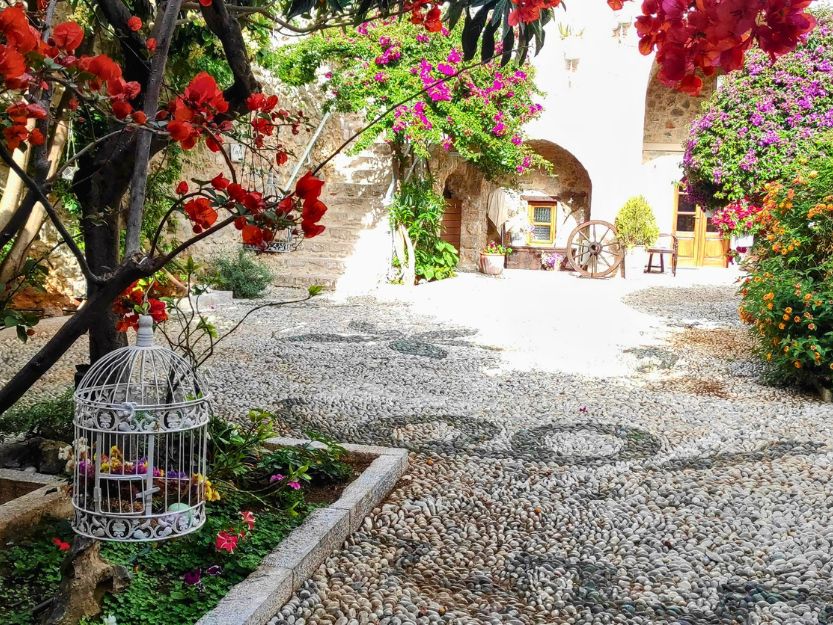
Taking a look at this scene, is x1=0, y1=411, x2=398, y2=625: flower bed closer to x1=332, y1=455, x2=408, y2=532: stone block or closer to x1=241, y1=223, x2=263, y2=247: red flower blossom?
x1=332, y1=455, x2=408, y2=532: stone block

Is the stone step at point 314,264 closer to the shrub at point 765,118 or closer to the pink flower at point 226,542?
the shrub at point 765,118

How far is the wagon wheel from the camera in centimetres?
1375

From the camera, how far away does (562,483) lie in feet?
10.2

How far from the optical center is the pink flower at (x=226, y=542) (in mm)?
2033

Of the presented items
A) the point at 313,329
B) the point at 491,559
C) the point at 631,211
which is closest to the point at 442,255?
the point at 631,211

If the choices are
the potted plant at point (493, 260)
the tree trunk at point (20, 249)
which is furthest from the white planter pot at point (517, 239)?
the tree trunk at point (20, 249)

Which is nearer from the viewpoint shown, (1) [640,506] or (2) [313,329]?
(1) [640,506]

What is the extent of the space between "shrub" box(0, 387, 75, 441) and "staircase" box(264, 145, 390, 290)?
655cm

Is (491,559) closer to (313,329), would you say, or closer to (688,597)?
(688,597)

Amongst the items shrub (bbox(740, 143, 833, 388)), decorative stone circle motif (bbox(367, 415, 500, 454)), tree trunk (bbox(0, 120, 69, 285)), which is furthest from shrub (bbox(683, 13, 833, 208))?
tree trunk (bbox(0, 120, 69, 285))

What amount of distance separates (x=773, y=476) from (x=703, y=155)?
5.81m

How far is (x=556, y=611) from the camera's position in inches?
82.8

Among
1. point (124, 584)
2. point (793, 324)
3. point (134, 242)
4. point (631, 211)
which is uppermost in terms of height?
point (631, 211)

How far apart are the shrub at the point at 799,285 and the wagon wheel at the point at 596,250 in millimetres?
8168
